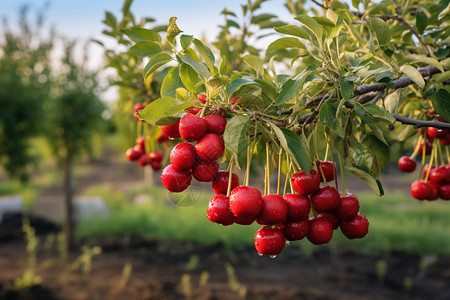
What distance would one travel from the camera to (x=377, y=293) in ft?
12.2

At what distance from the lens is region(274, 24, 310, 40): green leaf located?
2.86 feet

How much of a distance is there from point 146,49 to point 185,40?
119 mm

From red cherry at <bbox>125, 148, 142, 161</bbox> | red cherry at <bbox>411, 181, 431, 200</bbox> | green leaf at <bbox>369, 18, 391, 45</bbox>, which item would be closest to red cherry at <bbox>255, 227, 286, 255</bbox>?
green leaf at <bbox>369, 18, 391, 45</bbox>

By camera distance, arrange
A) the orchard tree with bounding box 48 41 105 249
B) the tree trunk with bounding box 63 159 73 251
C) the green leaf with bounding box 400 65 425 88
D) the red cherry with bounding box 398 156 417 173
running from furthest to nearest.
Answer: the orchard tree with bounding box 48 41 105 249, the tree trunk with bounding box 63 159 73 251, the red cherry with bounding box 398 156 417 173, the green leaf with bounding box 400 65 425 88

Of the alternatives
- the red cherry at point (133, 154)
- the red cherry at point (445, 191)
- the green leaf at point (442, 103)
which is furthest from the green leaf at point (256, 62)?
the red cherry at point (133, 154)

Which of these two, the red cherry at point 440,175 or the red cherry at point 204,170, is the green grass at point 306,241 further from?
→ the red cherry at point 204,170

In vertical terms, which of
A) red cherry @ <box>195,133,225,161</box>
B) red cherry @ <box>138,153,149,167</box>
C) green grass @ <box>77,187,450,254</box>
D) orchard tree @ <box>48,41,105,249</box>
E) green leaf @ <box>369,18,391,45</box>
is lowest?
green grass @ <box>77,187,450,254</box>

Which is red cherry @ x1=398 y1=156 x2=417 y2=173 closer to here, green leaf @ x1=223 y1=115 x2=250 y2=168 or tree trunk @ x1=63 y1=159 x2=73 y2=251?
green leaf @ x1=223 y1=115 x2=250 y2=168

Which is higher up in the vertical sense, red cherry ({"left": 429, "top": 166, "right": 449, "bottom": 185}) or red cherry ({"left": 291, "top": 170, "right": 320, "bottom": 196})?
red cherry ({"left": 429, "top": 166, "right": 449, "bottom": 185})

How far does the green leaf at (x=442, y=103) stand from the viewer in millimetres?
1014

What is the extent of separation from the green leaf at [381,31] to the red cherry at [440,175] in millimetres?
547

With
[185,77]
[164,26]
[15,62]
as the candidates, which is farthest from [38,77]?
[185,77]

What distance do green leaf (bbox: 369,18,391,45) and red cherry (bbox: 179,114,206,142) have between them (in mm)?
517

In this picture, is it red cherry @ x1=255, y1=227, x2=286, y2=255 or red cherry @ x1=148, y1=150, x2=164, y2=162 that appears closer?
red cherry @ x1=255, y1=227, x2=286, y2=255
